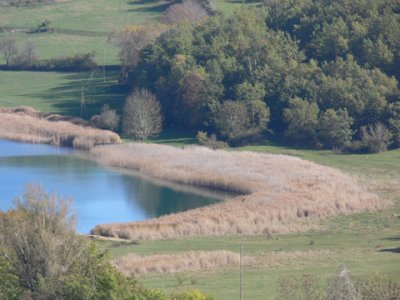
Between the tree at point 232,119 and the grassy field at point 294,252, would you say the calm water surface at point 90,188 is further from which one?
the tree at point 232,119

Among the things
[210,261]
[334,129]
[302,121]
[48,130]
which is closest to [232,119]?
[302,121]

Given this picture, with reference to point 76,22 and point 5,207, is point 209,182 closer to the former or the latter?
point 5,207

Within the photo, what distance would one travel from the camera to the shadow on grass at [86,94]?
8712cm

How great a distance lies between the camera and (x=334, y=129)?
7481 cm

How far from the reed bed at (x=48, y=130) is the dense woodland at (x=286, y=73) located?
5.73 meters

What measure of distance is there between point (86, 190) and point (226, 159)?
8374 mm

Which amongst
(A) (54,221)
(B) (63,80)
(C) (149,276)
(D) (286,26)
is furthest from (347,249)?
(B) (63,80)

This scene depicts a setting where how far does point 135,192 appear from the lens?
61906 millimetres

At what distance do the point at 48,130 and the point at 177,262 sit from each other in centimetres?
3801

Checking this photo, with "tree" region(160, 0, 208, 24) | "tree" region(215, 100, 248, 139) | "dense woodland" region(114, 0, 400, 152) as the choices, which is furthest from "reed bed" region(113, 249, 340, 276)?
"tree" region(160, 0, 208, 24)

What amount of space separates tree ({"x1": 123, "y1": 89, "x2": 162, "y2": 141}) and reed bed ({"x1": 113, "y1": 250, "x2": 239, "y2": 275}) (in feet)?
109

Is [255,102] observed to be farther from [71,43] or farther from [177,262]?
[177,262]

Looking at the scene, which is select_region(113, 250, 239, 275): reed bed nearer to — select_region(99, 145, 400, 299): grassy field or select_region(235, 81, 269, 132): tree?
select_region(99, 145, 400, 299): grassy field

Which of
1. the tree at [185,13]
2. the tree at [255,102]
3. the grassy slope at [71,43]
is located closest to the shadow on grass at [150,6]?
the grassy slope at [71,43]
